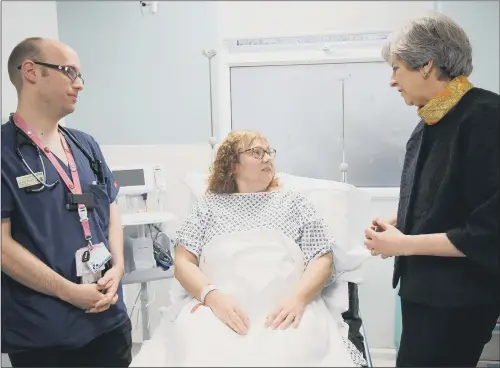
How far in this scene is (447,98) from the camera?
127 cm

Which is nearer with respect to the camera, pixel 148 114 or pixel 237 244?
pixel 237 244

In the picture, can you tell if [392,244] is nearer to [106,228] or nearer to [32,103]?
[106,228]

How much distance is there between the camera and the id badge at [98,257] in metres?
1.41

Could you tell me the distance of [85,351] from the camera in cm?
148

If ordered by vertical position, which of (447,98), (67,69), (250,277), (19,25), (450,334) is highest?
(19,25)

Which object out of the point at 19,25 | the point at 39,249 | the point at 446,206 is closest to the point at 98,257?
the point at 39,249

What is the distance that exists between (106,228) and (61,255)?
190 millimetres

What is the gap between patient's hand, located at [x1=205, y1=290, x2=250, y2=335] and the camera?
4.51 ft

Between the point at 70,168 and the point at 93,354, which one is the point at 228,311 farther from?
the point at 70,168

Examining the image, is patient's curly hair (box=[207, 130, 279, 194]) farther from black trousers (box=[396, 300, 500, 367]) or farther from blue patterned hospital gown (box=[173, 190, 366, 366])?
black trousers (box=[396, 300, 500, 367])

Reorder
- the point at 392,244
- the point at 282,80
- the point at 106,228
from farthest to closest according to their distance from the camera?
the point at 282,80
the point at 106,228
the point at 392,244

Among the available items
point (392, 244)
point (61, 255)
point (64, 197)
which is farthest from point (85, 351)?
point (392, 244)

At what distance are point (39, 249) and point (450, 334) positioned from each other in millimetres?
1205

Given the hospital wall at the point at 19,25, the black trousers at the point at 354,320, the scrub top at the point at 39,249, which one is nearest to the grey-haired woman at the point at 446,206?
the black trousers at the point at 354,320
